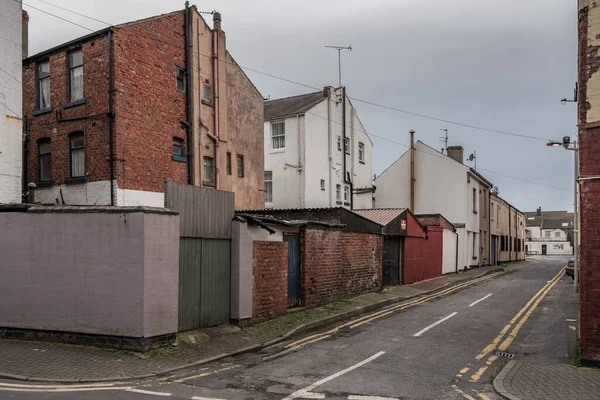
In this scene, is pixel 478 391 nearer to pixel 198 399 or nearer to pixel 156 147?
pixel 198 399

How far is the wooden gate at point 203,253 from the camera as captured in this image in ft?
38.1

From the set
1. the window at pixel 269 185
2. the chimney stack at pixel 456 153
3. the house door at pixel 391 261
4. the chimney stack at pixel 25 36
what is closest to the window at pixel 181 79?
the chimney stack at pixel 25 36

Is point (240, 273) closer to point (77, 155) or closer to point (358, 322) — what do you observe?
point (358, 322)

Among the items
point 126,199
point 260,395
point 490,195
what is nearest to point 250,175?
point 126,199

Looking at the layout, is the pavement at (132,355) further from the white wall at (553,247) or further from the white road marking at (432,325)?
the white wall at (553,247)

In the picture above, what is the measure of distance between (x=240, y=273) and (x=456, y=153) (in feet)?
109

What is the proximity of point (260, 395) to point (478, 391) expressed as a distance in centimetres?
358

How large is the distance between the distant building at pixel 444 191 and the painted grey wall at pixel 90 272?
29.8m

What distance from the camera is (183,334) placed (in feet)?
37.0

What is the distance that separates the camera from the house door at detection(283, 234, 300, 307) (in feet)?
52.3

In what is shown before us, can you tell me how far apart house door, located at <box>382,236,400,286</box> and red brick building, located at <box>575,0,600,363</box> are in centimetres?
1344

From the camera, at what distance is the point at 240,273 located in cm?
1312

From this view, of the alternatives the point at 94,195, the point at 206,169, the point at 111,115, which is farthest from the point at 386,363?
the point at 206,169

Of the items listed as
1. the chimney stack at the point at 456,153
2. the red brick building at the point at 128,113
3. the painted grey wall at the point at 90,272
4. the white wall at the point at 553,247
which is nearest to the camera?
the painted grey wall at the point at 90,272
